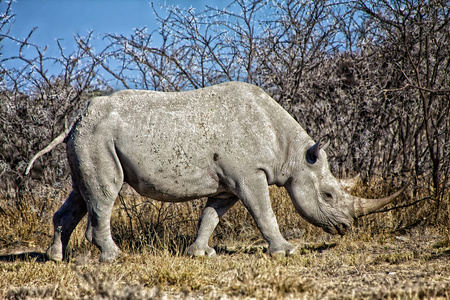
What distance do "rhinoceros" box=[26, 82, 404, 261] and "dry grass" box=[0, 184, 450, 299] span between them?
1.34ft

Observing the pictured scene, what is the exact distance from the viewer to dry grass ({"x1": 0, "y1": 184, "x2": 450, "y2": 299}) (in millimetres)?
3471

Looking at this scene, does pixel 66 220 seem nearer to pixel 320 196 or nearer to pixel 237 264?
pixel 237 264

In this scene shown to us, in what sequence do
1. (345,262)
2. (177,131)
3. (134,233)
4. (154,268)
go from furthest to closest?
(134,233), (177,131), (345,262), (154,268)

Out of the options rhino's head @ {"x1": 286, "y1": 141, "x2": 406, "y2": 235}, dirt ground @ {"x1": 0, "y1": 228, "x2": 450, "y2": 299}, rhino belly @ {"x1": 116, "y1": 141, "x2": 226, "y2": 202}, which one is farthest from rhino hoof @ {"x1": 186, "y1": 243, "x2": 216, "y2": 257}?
rhino's head @ {"x1": 286, "y1": 141, "x2": 406, "y2": 235}

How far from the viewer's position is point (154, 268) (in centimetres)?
405

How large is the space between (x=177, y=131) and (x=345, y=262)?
217 cm

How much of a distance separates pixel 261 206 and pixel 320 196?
2.34 feet

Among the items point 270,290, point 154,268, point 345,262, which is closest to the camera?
point 270,290

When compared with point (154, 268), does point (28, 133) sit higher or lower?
higher

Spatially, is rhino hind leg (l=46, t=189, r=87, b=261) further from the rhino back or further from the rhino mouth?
the rhino mouth

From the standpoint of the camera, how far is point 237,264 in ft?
15.2

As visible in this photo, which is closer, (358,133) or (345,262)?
(345,262)

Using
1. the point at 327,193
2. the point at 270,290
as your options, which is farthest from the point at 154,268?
the point at 327,193

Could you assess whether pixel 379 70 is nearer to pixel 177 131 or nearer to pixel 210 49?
pixel 210 49
